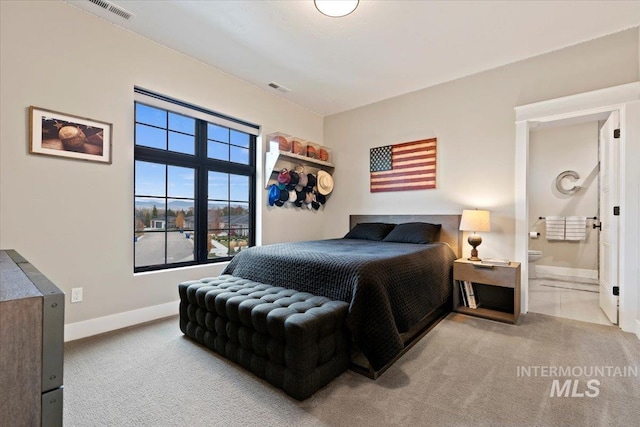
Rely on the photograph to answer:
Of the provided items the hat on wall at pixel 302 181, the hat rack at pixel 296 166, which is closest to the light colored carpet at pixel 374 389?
the hat rack at pixel 296 166

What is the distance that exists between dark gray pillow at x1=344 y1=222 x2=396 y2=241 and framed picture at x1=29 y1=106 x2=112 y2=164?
2.88m

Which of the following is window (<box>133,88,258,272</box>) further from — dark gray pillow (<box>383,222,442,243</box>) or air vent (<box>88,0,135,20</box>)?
dark gray pillow (<box>383,222,442,243</box>)

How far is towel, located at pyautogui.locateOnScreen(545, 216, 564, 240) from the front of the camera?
196 inches

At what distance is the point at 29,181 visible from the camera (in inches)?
87.6

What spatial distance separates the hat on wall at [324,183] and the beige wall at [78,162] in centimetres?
212

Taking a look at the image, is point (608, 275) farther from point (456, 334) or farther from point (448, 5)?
point (448, 5)

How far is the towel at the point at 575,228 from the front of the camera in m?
4.80

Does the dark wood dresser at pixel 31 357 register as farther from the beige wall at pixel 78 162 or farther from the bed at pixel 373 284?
the beige wall at pixel 78 162

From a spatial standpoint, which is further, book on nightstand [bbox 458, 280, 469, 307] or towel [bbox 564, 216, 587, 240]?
towel [bbox 564, 216, 587, 240]

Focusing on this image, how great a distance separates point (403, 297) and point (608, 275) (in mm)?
2328

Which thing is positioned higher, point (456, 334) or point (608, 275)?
point (608, 275)

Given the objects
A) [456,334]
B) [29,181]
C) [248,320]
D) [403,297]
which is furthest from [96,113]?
[456,334]

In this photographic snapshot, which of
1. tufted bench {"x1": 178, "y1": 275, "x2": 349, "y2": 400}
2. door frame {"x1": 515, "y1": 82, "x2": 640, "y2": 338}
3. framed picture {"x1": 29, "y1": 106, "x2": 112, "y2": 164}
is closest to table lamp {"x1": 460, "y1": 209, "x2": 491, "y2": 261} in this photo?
door frame {"x1": 515, "y1": 82, "x2": 640, "y2": 338}

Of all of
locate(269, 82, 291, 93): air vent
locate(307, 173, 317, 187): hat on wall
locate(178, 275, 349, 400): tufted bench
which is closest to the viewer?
locate(178, 275, 349, 400): tufted bench
